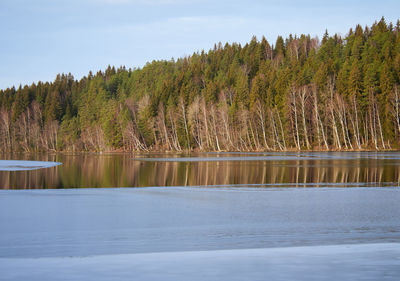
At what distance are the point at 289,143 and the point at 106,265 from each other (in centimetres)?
7706

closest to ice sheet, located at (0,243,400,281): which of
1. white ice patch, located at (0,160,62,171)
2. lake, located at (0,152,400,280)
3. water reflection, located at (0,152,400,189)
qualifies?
lake, located at (0,152,400,280)

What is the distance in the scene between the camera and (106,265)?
21.5 ft

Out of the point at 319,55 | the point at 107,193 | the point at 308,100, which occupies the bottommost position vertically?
the point at 107,193

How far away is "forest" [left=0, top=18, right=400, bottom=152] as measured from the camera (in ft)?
247

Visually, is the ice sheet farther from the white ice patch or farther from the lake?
the white ice patch

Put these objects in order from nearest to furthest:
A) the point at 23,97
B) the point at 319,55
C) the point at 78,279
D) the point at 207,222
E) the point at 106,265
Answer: the point at 78,279 < the point at 106,265 < the point at 207,222 < the point at 319,55 < the point at 23,97

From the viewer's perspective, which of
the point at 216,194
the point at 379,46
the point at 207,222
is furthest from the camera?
the point at 379,46

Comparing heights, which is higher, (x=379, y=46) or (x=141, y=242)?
(x=379, y=46)

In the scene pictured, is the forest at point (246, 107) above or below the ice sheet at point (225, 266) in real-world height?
above

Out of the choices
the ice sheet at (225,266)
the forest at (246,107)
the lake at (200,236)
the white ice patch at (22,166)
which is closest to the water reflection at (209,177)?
the white ice patch at (22,166)

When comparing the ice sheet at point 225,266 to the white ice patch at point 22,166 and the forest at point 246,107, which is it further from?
the forest at point 246,107

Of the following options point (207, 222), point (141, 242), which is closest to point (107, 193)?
point (207, 222)

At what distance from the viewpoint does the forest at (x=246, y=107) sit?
7544 cm

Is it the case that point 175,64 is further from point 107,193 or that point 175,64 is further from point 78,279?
point 78,279
